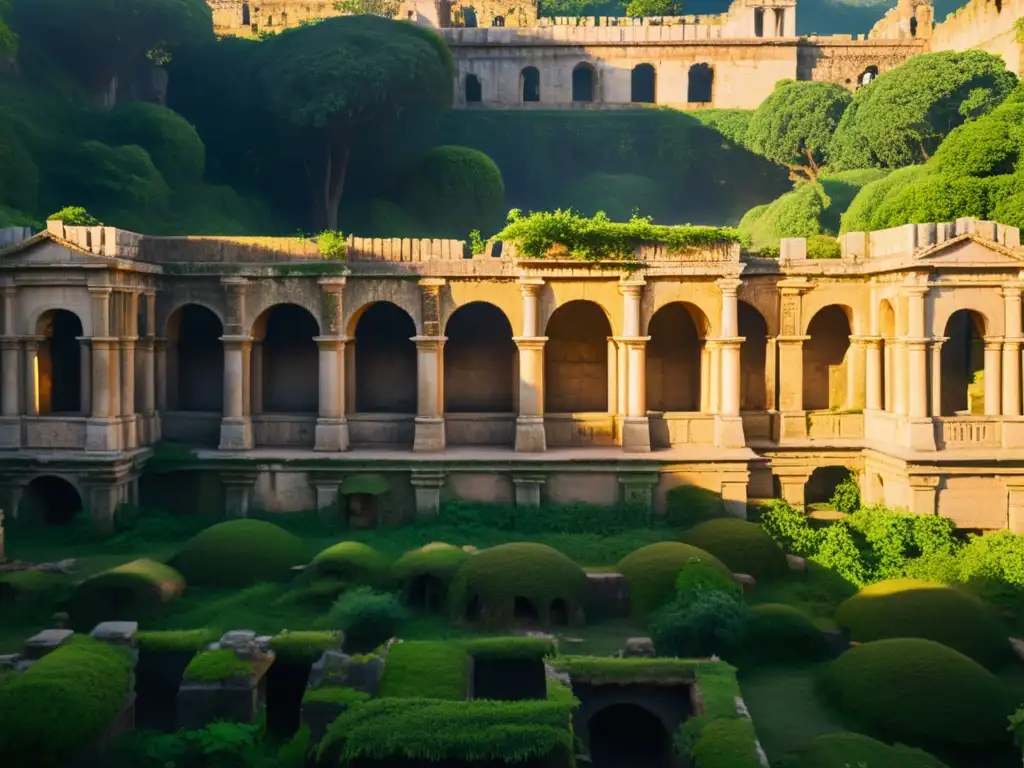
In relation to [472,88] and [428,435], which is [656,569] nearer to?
[428,435]

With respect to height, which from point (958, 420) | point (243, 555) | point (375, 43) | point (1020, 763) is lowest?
point (1020, 763)

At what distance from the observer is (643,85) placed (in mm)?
73000

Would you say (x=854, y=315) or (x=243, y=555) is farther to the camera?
(x=854, y=315)

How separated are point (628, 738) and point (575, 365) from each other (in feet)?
48.5

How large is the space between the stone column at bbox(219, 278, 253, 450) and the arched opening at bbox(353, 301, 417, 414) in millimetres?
3781

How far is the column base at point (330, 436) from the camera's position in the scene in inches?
1170

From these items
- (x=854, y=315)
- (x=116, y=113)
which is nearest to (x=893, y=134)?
(x=854, y=315)

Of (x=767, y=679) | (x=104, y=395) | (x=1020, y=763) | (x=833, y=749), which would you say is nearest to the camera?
(x=833, y=749)

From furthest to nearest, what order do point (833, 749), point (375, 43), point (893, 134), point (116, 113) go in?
point (893, 134) → point (375, 43) → point (116, 113) → point (833, 749)

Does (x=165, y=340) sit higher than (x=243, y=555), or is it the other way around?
(x=165, y=340)

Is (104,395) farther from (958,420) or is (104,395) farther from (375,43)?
(375,43)

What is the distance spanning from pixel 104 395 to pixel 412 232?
23.9 m

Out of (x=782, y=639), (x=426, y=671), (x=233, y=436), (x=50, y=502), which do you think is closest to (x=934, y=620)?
(x=782, y=639)

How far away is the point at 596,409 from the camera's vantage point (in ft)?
108
